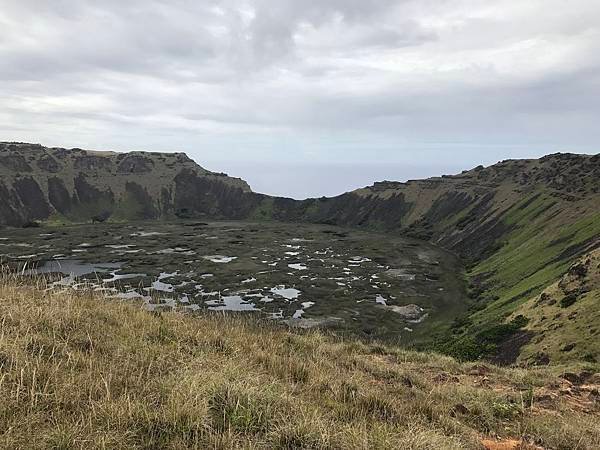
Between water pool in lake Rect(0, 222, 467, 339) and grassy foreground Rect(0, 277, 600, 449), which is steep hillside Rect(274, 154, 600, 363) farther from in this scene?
grassy foreground Rect(0, 277, 600, 449)

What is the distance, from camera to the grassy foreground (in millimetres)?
6555

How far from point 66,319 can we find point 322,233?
563 ft

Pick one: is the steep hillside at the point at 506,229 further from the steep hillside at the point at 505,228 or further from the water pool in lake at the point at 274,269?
the water pool in lake at the point at 274,269

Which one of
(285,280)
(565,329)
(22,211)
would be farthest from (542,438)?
(22,211)

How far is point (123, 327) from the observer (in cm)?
1112

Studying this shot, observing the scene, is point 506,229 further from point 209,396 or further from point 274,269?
point 209,396

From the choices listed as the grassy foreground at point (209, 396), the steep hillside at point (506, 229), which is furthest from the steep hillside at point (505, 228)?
the grassy foreground at point (209, 396)

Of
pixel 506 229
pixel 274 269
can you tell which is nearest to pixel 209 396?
pixel 274 269

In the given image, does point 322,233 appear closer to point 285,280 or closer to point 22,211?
point 285,280

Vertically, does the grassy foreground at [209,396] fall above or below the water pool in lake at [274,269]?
above

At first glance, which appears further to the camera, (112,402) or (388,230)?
(388,230)

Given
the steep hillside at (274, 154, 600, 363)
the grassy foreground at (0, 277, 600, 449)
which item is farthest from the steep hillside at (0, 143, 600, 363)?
the grassy foreground at (0, 277, 600, 449)

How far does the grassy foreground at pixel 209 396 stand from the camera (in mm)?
6555

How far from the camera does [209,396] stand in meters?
7.57
